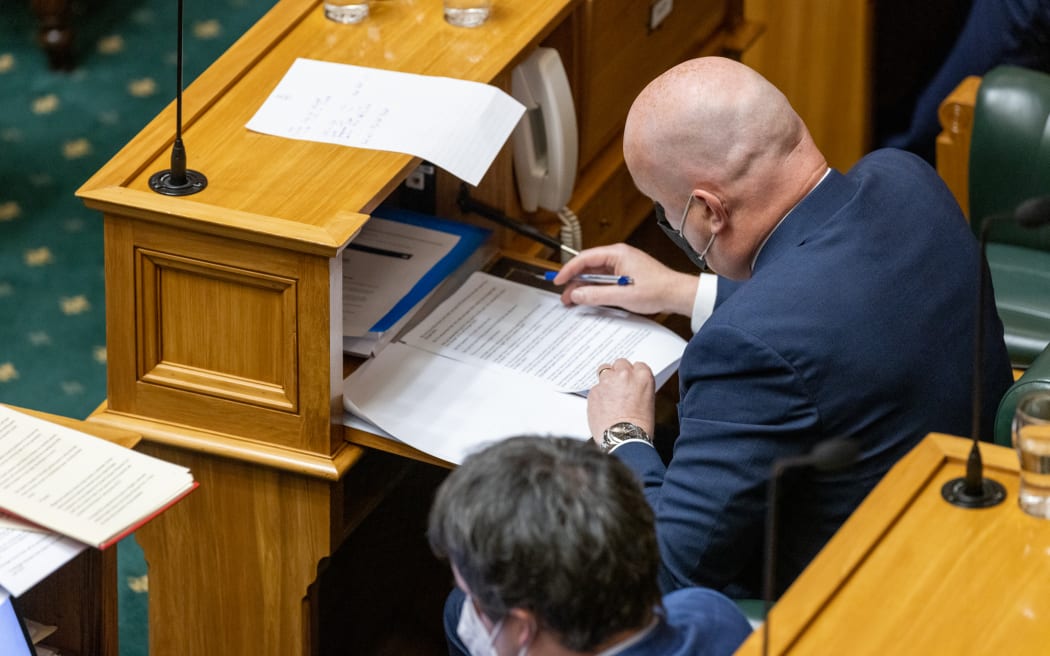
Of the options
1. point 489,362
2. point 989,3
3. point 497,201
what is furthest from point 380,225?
point 989,3

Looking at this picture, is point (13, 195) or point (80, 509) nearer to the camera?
point (80, 509)

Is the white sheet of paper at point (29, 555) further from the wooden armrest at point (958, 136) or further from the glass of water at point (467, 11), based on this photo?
the wooden armrest at point (958, 136)

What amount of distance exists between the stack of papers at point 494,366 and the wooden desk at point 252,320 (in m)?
0.10

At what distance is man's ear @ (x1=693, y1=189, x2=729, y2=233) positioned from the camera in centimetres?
195

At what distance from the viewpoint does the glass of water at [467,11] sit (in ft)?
7.94

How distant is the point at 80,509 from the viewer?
1.73 m

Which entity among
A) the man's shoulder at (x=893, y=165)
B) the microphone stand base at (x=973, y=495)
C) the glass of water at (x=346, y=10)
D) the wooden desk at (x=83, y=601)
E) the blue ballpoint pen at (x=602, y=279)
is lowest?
the wooden desk at (x=83, y=601)

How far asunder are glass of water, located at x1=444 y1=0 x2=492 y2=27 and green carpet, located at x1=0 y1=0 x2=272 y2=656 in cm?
119

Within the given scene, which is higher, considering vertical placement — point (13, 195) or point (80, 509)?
point (80, 509)

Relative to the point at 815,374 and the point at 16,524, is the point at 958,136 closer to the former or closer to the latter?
the point at 815,374

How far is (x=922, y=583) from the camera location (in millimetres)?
1354

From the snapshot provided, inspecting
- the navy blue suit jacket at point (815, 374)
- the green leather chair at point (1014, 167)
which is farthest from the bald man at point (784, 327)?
the green leather chair at point (1014, 167)

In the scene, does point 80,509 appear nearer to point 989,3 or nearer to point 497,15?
point 497,15

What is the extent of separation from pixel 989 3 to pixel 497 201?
1.46m
